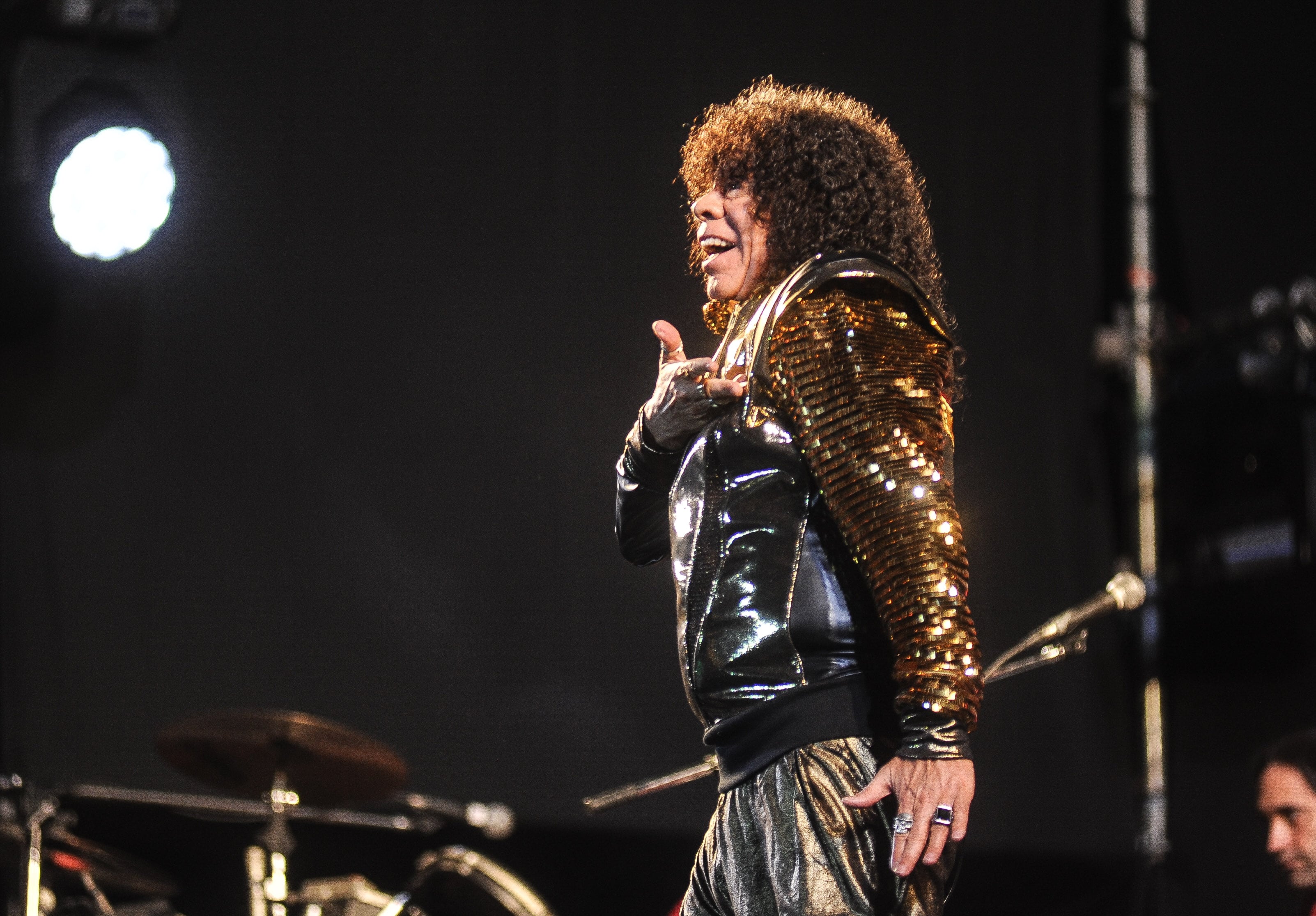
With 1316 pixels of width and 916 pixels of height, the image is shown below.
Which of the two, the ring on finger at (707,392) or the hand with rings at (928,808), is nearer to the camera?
the hand with rings at (928,808)

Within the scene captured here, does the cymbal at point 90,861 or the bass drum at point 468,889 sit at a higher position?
the cymbal at point 90,861

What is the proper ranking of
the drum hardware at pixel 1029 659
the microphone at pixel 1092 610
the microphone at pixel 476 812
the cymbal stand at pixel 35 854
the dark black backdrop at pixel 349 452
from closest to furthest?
the drum hardware at pixel 1029 659, the microphone at pixel 1092 610, the cymbal stand at pixel 35 854, the dark black backdrop at pixel 349 452, the microphone at pixel 476 812

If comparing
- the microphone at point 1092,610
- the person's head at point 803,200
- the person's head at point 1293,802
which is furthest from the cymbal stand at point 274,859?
the person's head at point 1293,802

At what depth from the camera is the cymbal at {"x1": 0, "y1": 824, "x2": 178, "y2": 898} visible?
9.19 feet

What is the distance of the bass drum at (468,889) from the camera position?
3062mm

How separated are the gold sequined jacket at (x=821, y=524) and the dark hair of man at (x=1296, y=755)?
220 centimetres

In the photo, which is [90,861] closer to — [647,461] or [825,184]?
[647,461]

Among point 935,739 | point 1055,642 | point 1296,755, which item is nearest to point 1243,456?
point 1296,755

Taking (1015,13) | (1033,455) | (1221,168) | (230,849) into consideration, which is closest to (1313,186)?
(1221,168)

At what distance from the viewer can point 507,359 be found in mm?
2773

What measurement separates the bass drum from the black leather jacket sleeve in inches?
69.6

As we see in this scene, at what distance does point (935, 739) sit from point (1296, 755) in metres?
2.34

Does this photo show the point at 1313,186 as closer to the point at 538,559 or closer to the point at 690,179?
the point at 538,559

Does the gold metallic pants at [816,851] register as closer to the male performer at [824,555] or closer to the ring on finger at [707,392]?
the male performer at [824,555]
